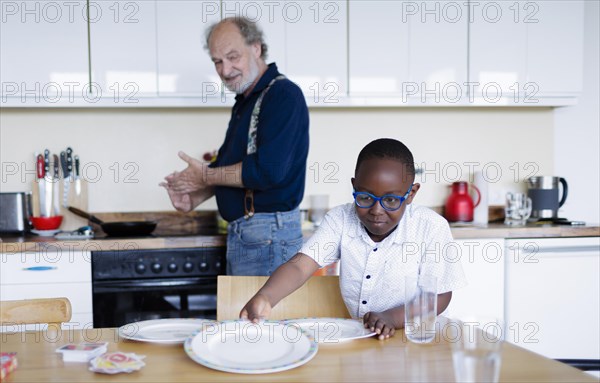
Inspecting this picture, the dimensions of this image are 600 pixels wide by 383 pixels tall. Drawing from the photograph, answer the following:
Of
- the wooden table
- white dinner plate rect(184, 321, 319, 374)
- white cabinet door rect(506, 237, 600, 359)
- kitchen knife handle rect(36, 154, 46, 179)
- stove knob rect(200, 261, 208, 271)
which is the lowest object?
white cabinet door rect(506, 237, 600, 359)

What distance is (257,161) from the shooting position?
1902mm

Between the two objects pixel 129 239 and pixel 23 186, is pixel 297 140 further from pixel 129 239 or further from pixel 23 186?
pixel 23 186

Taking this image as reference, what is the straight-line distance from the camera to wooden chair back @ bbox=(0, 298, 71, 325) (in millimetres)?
1383

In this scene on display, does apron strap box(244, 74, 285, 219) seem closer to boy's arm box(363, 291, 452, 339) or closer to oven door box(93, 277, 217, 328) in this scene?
oven door box(93, 277, 217, 328)

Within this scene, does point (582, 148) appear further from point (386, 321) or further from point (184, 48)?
point (386, 321)

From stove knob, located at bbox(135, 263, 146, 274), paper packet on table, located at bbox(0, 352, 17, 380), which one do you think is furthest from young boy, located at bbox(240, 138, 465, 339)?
stove knob, located at bbox(135, 263, 146, 274)

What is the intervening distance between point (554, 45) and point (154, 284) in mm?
2162

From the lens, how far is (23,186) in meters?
2.80

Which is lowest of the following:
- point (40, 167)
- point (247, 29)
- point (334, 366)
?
point (334, 366)

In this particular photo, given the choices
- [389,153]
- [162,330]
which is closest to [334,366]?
[162,330]

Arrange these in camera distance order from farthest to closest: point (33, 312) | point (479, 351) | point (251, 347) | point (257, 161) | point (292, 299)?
point (257, 161), point (292, 299), point (33, 312), point (251, 347), point (479, 351)

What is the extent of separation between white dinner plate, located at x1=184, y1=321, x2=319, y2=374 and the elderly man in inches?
31.2

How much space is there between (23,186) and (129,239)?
78cm

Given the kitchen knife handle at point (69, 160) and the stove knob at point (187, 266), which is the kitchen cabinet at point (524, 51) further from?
the kitchen knife handle at point (69, 160)
